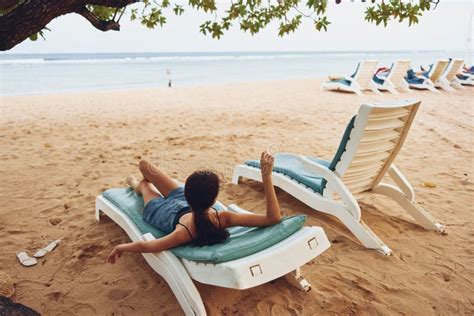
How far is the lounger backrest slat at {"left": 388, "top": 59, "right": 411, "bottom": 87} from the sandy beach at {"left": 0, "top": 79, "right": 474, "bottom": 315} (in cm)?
444

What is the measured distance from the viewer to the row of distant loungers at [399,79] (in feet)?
41.6

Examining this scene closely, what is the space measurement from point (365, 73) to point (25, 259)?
39.7 ft

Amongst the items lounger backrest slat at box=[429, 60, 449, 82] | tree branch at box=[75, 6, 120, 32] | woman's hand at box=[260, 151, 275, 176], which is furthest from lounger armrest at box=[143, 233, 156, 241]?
lounger backrest slat at box=[429, 60, 449, 82]

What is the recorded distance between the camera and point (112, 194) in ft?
10.9

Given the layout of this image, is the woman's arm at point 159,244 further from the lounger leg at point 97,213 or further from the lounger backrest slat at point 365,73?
the lounger backrest slat at point 365,73

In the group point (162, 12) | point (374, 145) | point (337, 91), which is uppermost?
point (162, 12)

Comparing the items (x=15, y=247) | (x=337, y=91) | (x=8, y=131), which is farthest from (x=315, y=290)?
(x=337, y=91)

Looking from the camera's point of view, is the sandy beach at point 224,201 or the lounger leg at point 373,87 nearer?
the sandy beach at point 224,201

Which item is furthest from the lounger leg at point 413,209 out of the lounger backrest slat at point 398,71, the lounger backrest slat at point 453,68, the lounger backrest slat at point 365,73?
the lounger backrest slat at point 453,68

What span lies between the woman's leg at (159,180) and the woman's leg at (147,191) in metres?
0.05

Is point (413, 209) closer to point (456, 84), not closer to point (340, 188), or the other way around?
point (340, 188)

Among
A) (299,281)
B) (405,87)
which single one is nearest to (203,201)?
(299,281)

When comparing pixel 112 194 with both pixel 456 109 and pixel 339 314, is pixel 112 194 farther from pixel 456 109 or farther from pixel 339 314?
pixel 456 109

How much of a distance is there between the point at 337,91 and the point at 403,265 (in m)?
11.3
